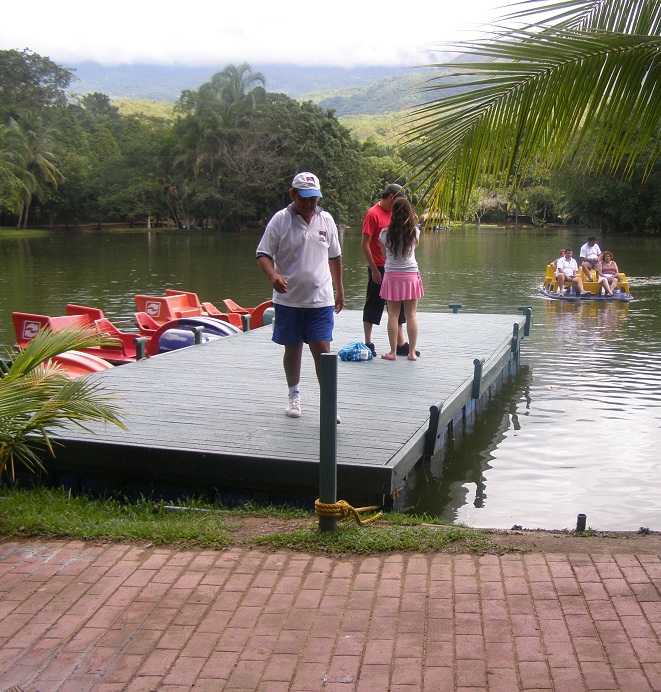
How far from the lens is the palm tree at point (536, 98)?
A: 4.34 meters

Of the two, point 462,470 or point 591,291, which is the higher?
point 591,291

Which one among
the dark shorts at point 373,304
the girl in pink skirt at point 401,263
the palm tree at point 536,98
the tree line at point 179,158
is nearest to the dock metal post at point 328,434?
the palm tree at point 536,98

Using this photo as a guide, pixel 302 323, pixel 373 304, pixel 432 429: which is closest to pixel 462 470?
pixel 432 429

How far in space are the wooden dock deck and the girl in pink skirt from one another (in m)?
0.73

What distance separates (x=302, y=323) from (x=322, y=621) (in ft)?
9.90

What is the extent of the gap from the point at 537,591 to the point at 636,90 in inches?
108

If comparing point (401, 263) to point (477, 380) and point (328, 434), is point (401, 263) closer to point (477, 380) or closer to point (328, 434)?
point (477, 380)

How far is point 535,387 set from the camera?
476 inches

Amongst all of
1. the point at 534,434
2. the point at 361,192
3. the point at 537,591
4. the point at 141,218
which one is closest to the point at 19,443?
the point at 537,591

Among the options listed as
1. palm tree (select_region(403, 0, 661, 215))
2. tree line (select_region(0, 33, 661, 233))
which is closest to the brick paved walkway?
palm tree (select_region(403, 0, 661, 215))

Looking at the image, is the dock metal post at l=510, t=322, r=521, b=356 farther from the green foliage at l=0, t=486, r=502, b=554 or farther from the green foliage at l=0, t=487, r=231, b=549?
the green foliage at l=0, t=487, r=231, b=549

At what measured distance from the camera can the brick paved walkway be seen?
3404 millimetres

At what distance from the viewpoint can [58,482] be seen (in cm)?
646

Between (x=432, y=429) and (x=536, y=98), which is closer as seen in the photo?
(x=536, y=98)
